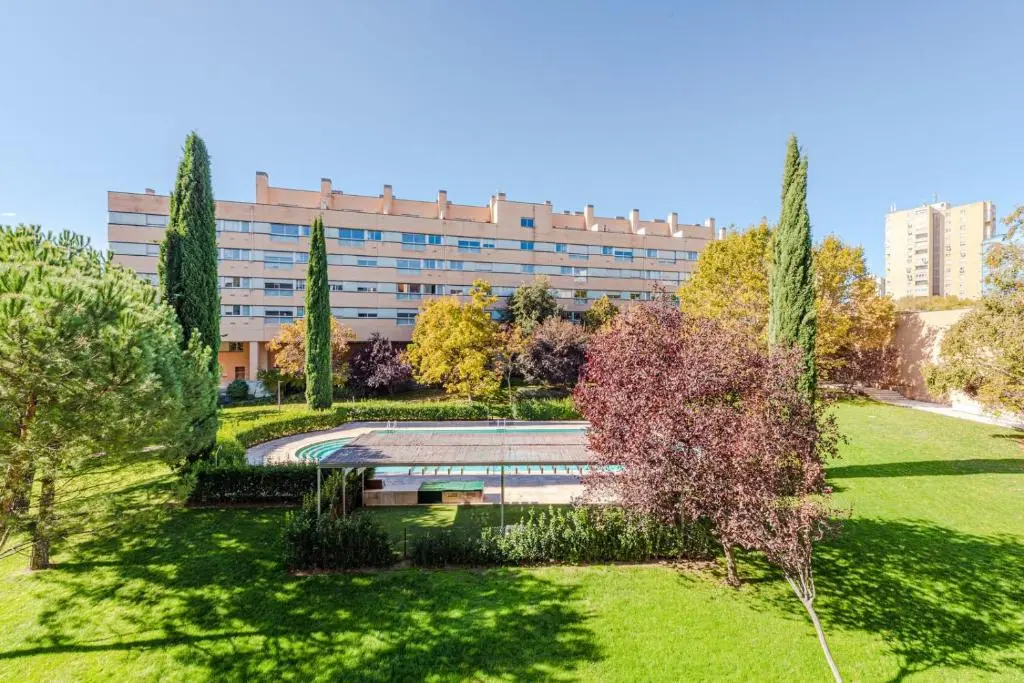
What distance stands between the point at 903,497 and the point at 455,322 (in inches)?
858

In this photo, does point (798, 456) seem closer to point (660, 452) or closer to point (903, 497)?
point (660, 452)

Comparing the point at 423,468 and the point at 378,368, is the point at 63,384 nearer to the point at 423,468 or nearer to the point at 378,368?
the point at 423,468

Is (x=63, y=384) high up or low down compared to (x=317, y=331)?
down

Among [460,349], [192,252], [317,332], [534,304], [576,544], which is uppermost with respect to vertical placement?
[534,304]

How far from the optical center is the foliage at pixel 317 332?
23.2 m

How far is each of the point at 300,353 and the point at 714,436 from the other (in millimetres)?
28142

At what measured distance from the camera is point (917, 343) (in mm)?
29078

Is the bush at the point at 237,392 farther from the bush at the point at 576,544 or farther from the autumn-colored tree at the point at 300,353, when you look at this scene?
the bush at the point at 576,544

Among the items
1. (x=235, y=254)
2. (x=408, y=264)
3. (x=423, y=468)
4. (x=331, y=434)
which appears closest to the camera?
(x=423, y=468)

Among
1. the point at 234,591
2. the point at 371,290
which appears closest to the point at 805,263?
the point at 234,591

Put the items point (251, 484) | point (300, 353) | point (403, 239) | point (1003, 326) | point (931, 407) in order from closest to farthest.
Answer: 1. point (251, 484)
2. point (1003, 326)
3. point (931, 407)
4. point (300, 353)
5. point (403, 239)

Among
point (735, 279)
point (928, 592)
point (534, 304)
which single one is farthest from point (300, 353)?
point (928, 592)

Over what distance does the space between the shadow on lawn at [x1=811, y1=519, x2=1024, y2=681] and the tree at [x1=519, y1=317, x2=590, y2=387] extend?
20242 millimetres

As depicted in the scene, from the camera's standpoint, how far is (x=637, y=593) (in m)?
8.23
